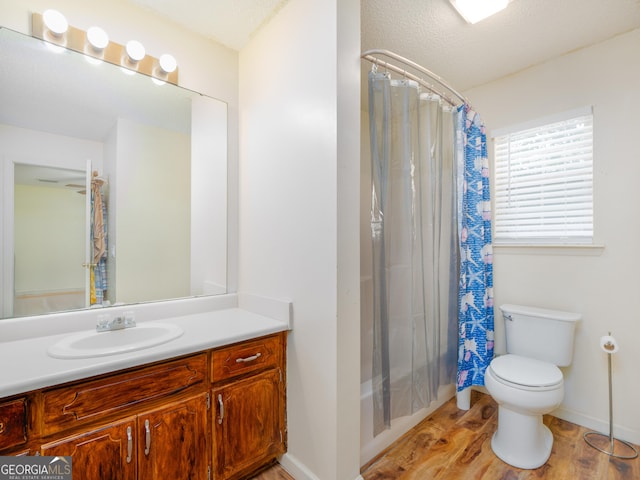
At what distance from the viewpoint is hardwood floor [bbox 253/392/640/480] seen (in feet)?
5.06

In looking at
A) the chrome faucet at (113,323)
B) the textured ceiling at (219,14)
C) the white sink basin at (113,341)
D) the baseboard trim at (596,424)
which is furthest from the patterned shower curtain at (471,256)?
the chrome faucet at (113,323)

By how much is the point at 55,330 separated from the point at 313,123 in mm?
1554

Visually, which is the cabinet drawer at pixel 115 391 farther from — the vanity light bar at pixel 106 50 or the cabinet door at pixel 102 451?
the vanity light bar at pixel 106 50

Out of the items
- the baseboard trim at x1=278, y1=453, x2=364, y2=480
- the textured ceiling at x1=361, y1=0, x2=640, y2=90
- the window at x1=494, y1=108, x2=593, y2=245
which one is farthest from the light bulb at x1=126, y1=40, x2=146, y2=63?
the window at x1=494, y1=108, x2=593, y2=245

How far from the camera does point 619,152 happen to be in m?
1.80

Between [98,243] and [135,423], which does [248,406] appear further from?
[98,243]

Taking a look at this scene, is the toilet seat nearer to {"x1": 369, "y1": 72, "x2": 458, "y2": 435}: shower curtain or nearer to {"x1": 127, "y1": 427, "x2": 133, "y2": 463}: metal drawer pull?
{"x1": 369, "y1": 72, "x2": 458, "y2": 435}: shower curtain

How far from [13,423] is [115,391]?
10.4 inches

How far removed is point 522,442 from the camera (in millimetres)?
1636

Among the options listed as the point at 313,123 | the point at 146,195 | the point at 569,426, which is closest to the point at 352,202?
the point at 313,123

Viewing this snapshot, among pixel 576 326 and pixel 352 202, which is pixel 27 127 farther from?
pixel 576 326

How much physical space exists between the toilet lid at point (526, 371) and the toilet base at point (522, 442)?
0.20 metres

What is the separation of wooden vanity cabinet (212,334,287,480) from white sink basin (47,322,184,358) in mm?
280

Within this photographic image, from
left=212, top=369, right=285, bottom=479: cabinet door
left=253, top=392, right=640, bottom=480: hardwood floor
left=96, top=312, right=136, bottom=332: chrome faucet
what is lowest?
left=253, top=392, right=640, bottom=480: hardwood floor
